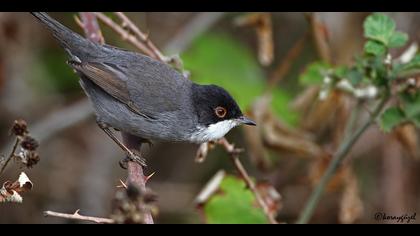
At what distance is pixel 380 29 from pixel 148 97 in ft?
5.18

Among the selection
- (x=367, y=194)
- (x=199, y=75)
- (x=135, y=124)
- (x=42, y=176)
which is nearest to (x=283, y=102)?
(x=199, y=75)

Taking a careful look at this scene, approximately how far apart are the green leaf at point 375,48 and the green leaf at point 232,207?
49.5 inches

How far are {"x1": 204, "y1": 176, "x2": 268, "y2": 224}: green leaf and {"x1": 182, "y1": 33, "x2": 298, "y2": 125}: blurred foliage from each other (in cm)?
116

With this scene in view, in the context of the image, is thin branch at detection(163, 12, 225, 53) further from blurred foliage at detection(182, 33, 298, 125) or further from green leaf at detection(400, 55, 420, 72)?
green leaf at detection(400, 55, 420, 72)

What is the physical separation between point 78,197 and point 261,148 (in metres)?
2.40

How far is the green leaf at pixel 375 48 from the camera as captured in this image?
348 centimetres

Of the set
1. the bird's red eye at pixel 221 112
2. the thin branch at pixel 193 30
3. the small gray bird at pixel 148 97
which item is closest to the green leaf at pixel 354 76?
the small gray bird at pixel 148 97

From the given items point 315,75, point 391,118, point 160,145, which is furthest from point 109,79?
point 160,145

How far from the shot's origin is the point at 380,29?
3.57 m

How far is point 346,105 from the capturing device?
4.92 m

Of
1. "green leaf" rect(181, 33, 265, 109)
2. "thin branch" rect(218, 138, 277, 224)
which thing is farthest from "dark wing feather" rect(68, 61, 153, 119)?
"green leaf" rect(181, 33, 265, 109)

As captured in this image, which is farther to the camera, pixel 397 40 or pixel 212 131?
pixel 212 131

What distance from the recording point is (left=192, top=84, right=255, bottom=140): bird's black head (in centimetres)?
402

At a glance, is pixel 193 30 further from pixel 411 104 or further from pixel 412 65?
pixel 412 65
